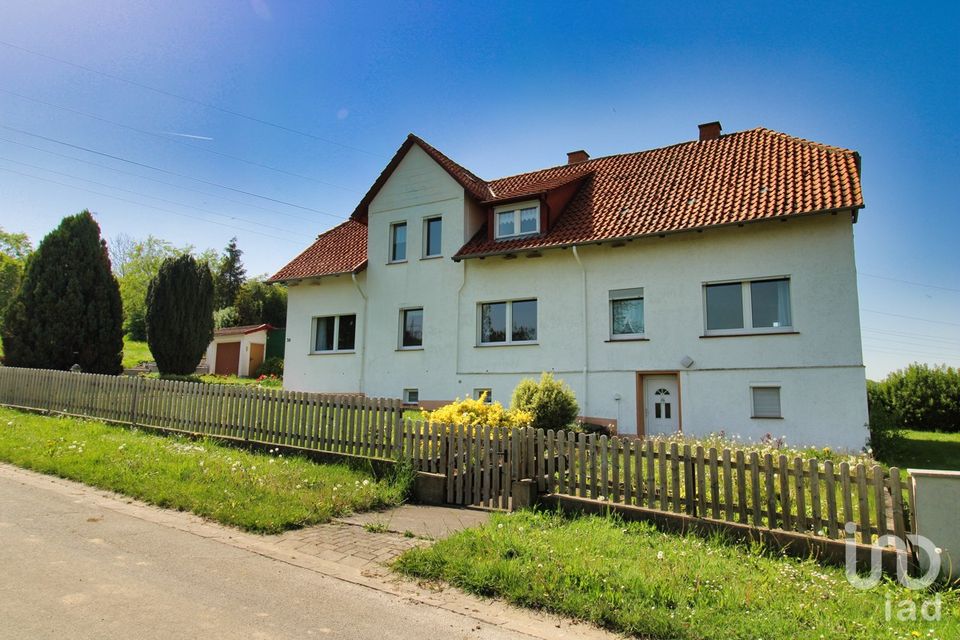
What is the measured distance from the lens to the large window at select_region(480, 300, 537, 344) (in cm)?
1711

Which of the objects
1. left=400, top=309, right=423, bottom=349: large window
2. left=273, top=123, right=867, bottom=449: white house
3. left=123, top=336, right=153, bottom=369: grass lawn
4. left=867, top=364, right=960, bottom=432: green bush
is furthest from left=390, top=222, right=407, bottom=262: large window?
left=123, top=336, right=153, bottom=369: grass lawn

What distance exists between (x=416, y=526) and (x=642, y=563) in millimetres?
2853

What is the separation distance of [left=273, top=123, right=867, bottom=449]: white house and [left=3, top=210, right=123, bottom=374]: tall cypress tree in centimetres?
795

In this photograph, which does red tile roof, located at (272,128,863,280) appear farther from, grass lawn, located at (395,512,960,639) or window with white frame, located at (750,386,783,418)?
grass lawn, located at (395,512,960,639)

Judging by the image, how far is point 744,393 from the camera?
1368cm

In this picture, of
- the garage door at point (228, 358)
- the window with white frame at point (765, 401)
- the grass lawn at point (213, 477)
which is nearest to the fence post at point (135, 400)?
the grass lawn at point (213, 477)

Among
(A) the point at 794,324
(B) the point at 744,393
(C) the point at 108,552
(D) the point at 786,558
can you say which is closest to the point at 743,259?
(A) the point at 794,324

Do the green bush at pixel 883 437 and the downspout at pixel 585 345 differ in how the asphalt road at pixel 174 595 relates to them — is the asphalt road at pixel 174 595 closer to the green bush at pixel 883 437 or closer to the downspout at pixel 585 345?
the downspout at pixel 585 345

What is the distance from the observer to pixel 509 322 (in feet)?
57.2

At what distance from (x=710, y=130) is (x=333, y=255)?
49.8 ft

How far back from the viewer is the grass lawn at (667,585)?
3.99 m

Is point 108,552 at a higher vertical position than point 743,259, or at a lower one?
lower

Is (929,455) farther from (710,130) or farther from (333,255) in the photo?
(333,255)

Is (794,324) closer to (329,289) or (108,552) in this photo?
(108,552)
